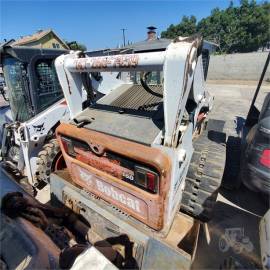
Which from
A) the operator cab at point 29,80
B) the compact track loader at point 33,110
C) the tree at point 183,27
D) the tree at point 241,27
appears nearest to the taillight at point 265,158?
the compact track loader at point 33,110

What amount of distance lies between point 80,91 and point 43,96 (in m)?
1.60

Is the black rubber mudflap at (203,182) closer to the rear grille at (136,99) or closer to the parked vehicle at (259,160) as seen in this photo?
the parked vehicle at (259,160)

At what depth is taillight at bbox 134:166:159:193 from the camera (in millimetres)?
1676

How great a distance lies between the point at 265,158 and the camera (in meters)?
2.34

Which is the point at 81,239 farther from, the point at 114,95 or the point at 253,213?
the point at 253,213

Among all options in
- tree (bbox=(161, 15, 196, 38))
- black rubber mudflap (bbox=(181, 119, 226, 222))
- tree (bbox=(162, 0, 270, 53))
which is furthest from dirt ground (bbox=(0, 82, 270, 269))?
tree (bbox=(161, 15, 196, 38))

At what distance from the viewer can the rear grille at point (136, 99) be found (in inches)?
95.0

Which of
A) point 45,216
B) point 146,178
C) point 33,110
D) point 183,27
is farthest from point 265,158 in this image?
point 183,27

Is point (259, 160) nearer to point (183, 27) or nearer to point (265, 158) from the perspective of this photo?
point (265, 158)

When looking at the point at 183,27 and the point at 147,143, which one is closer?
the point at 147,143

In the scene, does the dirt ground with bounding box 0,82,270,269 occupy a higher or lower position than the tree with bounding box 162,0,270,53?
lower

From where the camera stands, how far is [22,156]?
11.9ft

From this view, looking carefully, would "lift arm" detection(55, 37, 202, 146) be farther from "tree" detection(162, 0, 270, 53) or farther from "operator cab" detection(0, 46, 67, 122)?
"tree" detection(162, 0, 270, 53)

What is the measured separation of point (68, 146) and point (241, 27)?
140ft
